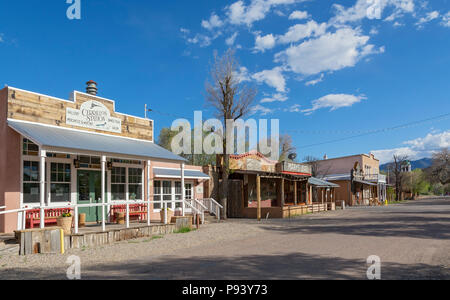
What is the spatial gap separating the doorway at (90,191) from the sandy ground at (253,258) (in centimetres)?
330

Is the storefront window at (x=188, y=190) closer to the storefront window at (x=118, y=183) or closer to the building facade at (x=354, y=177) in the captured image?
the storefront window at (x=118, y=183)

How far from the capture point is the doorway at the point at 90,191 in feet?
42.6

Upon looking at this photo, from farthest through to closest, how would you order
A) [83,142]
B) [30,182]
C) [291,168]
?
[291,168]
[83,142]
[30,182]

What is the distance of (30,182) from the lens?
37.2 feet

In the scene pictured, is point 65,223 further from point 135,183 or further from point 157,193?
point 157,193

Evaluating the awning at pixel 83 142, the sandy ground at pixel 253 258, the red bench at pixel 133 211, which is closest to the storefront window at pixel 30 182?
the awning at pixel 83 142

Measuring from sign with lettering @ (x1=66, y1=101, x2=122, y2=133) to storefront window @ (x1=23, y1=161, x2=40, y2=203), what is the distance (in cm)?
195

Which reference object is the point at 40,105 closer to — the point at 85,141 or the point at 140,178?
the point at 85,141

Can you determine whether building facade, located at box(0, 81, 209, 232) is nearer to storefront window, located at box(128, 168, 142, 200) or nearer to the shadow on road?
storefront window, located at box(128, 168, 142, 200)

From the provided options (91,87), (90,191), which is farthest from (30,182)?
(91,87)

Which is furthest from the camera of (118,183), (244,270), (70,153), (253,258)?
(118,183)

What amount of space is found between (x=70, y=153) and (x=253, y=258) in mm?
6333

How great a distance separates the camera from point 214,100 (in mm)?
19641
